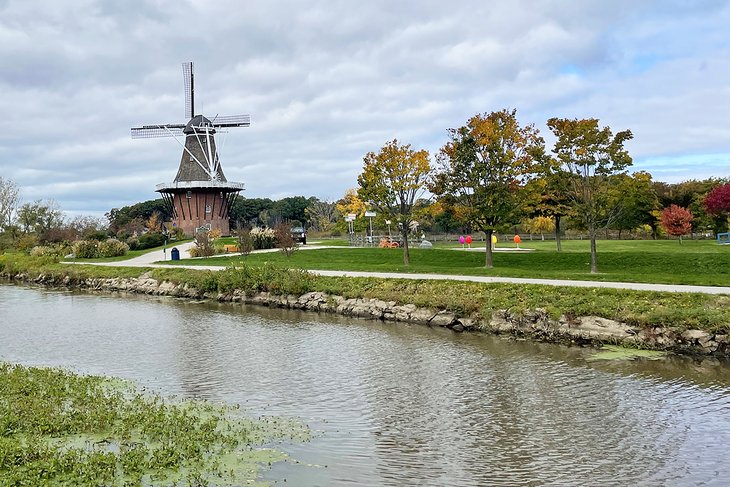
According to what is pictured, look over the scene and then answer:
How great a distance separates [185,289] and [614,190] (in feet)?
69.1

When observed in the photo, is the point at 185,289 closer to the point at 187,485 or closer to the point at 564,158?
the point at 564,158

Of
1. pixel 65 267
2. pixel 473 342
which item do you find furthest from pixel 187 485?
pixel 65 267

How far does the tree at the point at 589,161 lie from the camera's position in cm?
2505

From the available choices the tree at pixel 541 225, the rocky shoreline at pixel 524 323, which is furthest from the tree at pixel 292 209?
the rocky shoreline at pixel 524 323

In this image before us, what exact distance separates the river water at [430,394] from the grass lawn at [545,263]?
7.23 m

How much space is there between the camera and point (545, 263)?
30891mm

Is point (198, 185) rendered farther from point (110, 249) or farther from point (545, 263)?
point (545, 263)

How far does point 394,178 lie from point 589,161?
32.8 ft

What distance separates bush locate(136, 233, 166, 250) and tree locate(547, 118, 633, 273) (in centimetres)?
4263

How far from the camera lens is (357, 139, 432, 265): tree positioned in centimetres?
3128

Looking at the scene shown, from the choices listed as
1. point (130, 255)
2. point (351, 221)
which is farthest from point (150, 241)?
point (351, 221)

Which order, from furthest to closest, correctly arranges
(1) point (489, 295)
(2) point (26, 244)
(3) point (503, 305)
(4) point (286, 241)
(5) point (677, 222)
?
1. (2) point (26, 244)
2. (5) point (677, 222)
3. (4) point (286, 241)
4. (1) point (489, 295)
5. (3) point (503, 305)

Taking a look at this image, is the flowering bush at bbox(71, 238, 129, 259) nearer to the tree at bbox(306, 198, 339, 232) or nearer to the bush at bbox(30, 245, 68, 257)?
the bush at bbox(30, 245, 68, 257)

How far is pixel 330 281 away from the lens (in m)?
26.0
